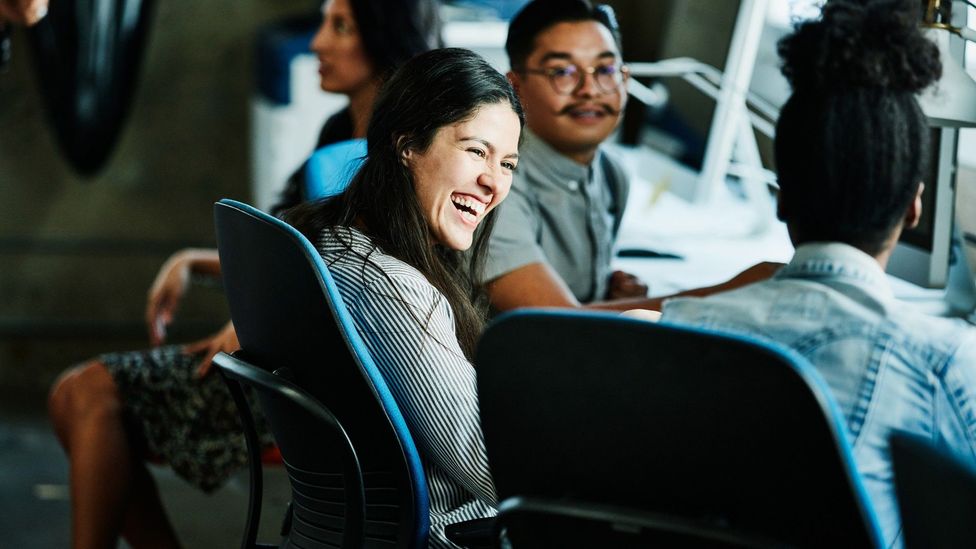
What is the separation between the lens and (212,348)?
2.04m

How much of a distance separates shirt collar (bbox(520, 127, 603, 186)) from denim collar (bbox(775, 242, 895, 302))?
106 centimetres

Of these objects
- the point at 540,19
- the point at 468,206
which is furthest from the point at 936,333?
the point at 540,19

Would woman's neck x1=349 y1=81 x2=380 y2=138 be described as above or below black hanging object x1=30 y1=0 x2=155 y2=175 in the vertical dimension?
above

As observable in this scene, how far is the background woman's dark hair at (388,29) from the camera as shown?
7.55 feet

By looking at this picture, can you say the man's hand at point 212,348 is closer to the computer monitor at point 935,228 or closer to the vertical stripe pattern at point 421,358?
the vertical stripe pattern at point 421,358

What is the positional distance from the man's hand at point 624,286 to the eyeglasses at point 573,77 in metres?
0.36

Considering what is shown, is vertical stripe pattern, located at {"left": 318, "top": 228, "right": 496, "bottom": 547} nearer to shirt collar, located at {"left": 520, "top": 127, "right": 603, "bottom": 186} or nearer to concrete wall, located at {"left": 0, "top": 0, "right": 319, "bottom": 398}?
shirt collar, located at {"left": 520, "top": 127, "right": 603, "bottom": 186}

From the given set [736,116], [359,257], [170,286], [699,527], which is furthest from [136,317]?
[699,527]

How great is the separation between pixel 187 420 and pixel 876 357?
1424 mm

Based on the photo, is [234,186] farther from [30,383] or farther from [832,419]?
[832,419]

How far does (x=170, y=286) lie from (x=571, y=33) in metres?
0.94

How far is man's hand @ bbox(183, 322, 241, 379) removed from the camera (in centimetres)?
192

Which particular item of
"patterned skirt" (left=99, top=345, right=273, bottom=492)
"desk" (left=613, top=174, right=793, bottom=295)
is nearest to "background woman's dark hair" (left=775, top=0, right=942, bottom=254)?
"desk" (left=613, top=174, right=793, bottom=295)

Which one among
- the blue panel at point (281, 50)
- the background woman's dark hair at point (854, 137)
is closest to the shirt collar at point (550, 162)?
the background woman's dark hair at point (854, 137)
